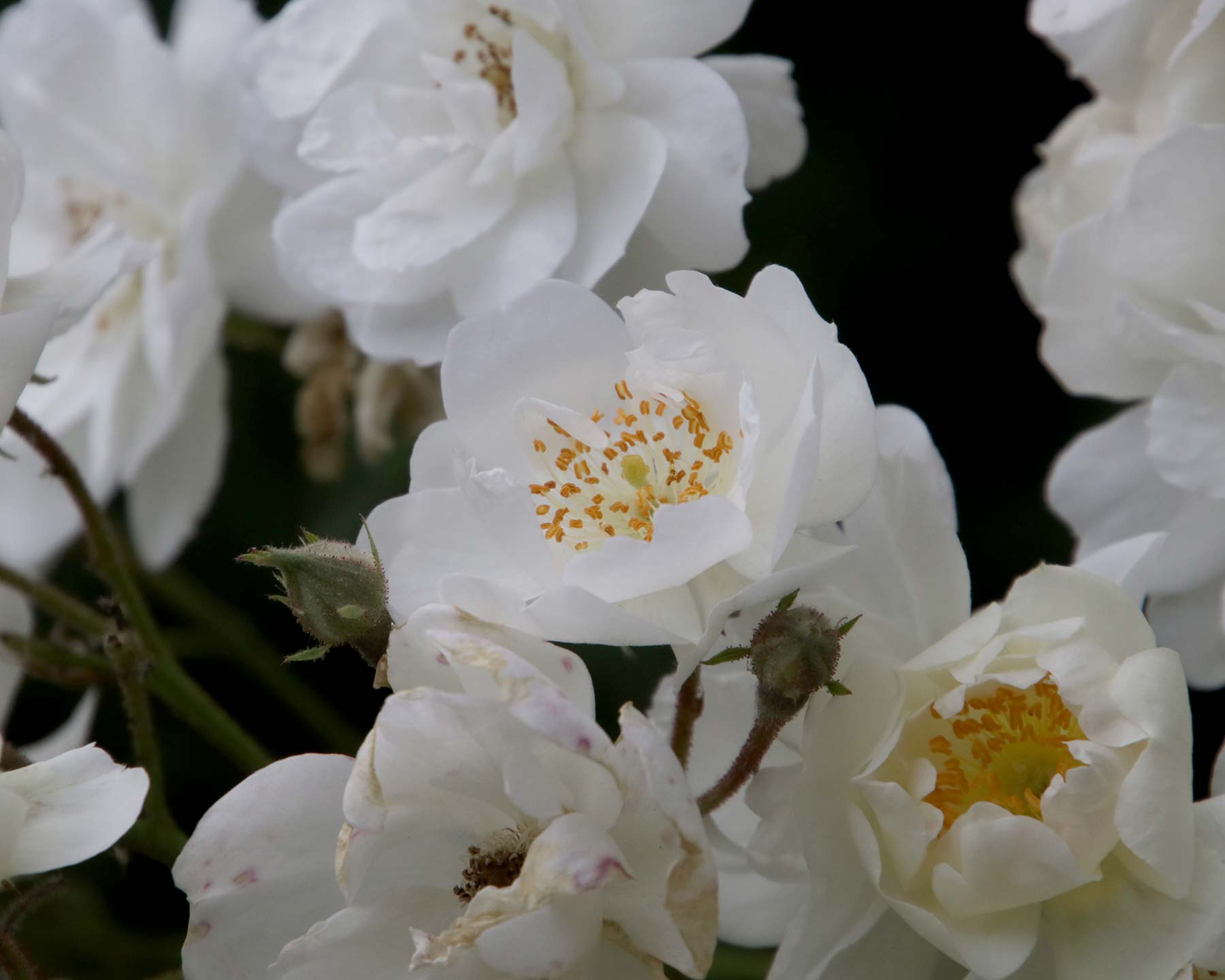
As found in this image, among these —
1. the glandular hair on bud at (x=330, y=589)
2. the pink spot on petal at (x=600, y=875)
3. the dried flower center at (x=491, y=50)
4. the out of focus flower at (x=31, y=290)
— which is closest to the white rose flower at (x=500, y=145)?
the dried flower center at (x=491, y=50)

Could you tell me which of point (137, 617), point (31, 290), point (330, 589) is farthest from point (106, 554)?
point (330, 589)

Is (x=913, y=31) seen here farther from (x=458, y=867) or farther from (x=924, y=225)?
(x=458, y=867)

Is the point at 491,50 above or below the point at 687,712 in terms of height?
above

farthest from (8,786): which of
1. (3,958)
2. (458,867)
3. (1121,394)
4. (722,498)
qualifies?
(1121,394)

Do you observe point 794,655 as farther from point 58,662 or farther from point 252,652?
point 252,652

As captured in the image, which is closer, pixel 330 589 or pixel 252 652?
pixel 330 589

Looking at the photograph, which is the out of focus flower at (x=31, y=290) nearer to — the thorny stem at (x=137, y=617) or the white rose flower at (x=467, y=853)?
the thorny stem at (x=137, y=617)
